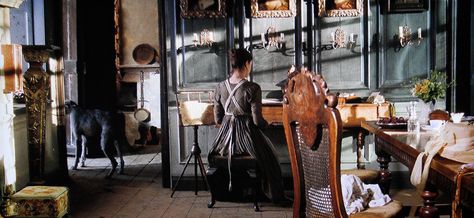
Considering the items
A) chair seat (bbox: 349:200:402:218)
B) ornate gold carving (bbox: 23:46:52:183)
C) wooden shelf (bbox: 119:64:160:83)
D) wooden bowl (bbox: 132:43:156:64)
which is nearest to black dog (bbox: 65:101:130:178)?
ornate gold carving (bbox: 23:46:52:183)

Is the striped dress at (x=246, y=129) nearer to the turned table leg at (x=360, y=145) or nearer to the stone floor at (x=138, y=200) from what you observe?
the stone floor at (x=138, y=200)

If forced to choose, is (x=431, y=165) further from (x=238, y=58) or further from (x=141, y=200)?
(x=141, y=200)

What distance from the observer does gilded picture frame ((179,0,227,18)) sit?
611 centimetres

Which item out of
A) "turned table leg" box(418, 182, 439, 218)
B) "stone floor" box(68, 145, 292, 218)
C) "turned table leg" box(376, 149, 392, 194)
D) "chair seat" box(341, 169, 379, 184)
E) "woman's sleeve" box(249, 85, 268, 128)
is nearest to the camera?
"turned table leg" box(418, 182, 439, 218)

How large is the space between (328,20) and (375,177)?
2803 millimetres

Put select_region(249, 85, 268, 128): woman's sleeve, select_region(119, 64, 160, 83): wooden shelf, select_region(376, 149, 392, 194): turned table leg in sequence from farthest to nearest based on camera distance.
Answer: select_region(119, 64, 160, 83): wooden shelf, select_region(249, 85, 268, 128): woman's sleeve, select_region(376, 149, 392, 194): turned table leg

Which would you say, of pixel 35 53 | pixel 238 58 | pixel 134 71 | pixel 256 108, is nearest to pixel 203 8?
pixel 238 58

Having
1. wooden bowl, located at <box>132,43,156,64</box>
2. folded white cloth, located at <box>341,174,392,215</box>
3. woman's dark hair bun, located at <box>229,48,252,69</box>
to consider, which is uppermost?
wooden bowl, located at <box>132,43,156,64</box>

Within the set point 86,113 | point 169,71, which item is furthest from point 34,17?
point 169,71

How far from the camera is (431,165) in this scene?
2.83 m

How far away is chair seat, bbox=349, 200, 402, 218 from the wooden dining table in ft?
0.73

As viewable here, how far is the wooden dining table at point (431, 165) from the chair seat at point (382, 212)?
22 cm

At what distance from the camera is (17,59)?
464 cm

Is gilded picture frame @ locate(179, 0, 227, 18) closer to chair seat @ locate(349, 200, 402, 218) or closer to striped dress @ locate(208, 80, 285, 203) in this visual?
striped dress @ locate(208, 80, 285, 203)
